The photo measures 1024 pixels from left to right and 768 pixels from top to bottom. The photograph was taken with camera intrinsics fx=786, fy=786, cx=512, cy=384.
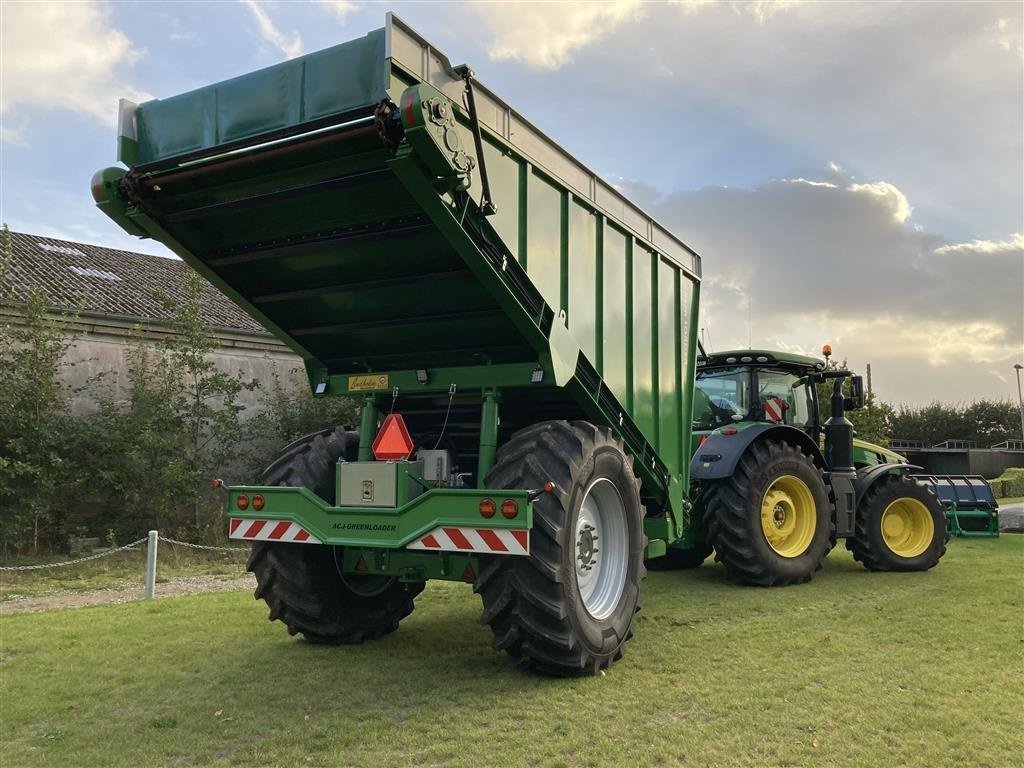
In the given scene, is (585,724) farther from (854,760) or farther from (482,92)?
(482,92)

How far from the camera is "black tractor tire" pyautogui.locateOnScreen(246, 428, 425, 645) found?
5.25 metres

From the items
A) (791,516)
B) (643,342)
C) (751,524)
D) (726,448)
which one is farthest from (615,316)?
(791,516)

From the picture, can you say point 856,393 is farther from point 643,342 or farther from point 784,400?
point 643,342

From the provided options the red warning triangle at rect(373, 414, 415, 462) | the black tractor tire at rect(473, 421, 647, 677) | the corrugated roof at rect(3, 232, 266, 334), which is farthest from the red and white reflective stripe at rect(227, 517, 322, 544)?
the corrugated roof at rect(3, 232, 266, 334)

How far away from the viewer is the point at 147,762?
3545mm

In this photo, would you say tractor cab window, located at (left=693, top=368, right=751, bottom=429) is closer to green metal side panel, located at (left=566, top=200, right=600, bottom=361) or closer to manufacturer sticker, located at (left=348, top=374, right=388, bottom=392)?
green metal side panel, located at (left=566, top=200, right=600, bottom=361)

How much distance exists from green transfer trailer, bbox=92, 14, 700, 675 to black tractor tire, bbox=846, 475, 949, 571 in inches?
153

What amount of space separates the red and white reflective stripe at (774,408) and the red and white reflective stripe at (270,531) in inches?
226

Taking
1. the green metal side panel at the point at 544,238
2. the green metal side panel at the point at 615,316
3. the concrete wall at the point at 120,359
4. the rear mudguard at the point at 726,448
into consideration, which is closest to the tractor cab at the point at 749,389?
the rear mudguard at the point at 726,448

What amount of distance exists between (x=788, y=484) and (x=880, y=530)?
59.9 inches

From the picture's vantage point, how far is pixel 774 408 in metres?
8.91

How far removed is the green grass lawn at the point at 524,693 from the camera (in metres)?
3.56

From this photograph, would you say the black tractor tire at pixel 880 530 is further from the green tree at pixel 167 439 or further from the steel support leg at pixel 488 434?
the green tree at pixel 167 439

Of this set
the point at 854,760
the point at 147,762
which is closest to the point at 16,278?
the point at 147,762
